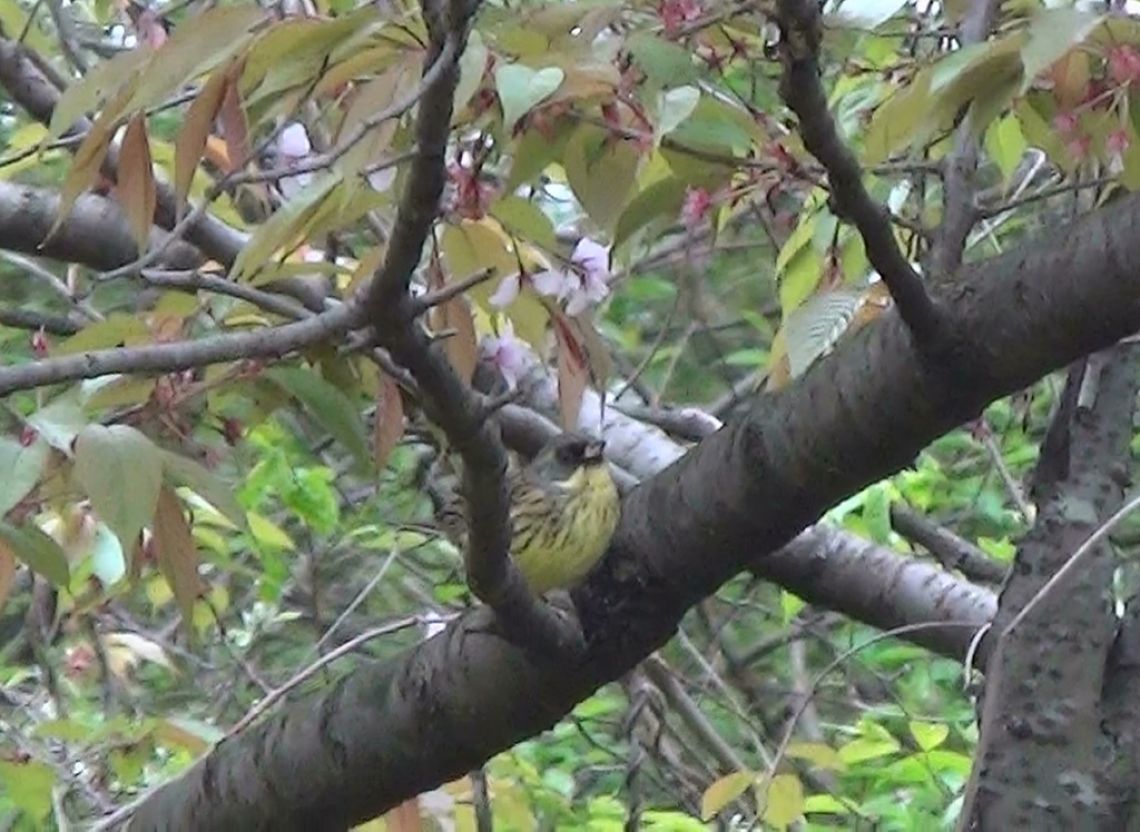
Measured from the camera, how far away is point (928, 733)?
2426 millimetres

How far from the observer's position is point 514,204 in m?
1.17

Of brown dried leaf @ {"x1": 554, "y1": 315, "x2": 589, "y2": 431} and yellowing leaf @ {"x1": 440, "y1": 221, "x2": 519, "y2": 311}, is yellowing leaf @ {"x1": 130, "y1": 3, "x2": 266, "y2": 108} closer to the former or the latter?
yellowing leaf @ {"x1": 440, "y1": 221, "x2": 519, "y2": 311}

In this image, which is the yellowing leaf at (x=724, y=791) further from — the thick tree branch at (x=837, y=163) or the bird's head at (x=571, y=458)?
the thick tree branch at (x=837, y=163)

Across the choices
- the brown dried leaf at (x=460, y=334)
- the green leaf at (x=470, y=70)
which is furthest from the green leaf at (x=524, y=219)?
the green leaf at (x=470, y=70)

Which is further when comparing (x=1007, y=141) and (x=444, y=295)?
(x=1007, y=141)

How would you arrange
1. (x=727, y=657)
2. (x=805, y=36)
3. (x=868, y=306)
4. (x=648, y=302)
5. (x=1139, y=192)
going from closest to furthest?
(x=805, y=36) < (x=1139, y=192) < (x=868, y=306) < (x=727, y=657) < (x=648, y=302)

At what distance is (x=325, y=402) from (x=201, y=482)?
0.44 ft

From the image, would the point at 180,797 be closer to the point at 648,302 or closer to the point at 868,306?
the point at 868,306

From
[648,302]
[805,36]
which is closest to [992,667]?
[805,36]

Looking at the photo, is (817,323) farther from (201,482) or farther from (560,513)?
(560,513)

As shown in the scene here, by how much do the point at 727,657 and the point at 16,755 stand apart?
68.6 inches

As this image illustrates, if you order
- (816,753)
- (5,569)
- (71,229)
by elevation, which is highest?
(71,229)

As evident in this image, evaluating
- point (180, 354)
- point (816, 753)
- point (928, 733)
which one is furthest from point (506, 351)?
point (928, 733)

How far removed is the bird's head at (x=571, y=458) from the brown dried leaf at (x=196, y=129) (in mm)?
707
